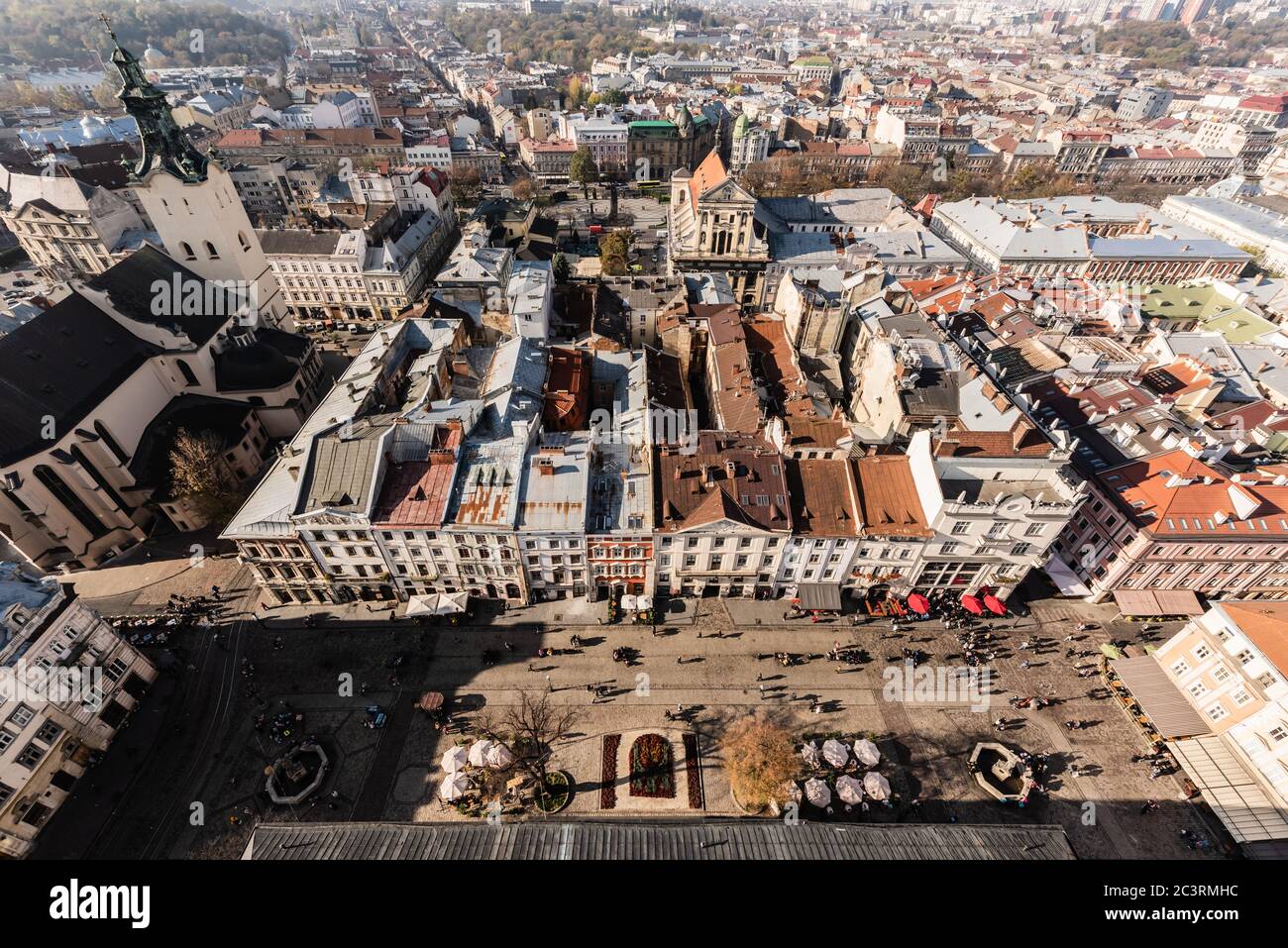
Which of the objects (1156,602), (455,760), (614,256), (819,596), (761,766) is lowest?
(1156,602)

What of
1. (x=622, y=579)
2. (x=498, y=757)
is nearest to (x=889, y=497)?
(x=622, y=579)

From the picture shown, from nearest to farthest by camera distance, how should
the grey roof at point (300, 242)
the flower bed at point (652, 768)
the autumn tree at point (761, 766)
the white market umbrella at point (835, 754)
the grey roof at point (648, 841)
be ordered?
the grey roof at point (648, 841) < the autumn tree at point (761, 766) < the white market umbrella at point (835, 754) < the flower bed at point (652, 768) < the grey roof at point (300, 242)

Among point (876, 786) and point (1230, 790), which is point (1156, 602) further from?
point (876, 786)

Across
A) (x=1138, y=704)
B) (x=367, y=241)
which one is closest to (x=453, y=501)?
(x=1138, y=704)

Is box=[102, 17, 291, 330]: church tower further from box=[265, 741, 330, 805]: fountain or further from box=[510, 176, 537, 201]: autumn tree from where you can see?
box=[510, 176, 537, 201]: autumn tree

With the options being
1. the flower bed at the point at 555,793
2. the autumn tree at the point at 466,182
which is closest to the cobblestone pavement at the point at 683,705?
the flower bed at the point at 555,793

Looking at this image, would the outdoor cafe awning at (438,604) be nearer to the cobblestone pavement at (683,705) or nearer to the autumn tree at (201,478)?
the cobblestone pavement at (683,705)

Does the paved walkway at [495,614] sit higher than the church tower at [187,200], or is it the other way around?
the church tower at [187,200]
